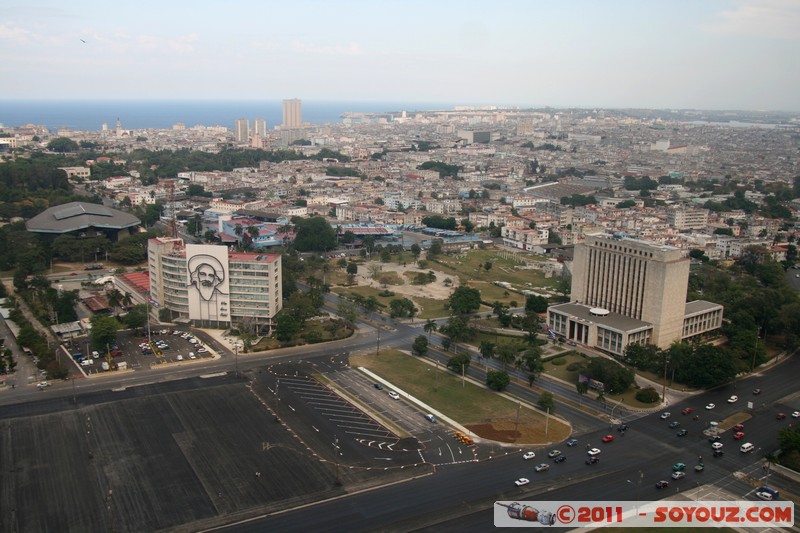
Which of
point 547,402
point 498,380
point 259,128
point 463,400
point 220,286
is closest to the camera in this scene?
point 547,402

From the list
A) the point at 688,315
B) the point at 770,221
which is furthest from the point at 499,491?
the point at 770,221

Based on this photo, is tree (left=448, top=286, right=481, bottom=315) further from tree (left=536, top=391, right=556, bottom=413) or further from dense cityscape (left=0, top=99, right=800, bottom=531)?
tree (left=536, top=391, right=556, bottom=413)

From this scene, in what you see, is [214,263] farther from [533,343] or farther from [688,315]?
[688,315]

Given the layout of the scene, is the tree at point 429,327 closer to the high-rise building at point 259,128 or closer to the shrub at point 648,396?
the shrub at point 648,396

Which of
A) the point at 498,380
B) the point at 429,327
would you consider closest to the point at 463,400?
the point at 498,380

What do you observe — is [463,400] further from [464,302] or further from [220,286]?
[220,286]

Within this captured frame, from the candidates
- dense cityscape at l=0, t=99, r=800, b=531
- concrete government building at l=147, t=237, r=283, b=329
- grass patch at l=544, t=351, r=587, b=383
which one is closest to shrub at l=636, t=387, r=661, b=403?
dense cityscape at l=0, t=99, r=800, b=531
